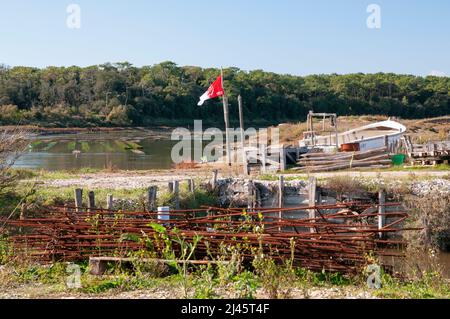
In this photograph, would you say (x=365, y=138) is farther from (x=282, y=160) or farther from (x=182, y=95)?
(x=182, y=95)

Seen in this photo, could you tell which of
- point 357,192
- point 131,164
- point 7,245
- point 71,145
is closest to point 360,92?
point 71,145

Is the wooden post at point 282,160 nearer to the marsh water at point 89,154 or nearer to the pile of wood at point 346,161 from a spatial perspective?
the pile of wood at point 346,161

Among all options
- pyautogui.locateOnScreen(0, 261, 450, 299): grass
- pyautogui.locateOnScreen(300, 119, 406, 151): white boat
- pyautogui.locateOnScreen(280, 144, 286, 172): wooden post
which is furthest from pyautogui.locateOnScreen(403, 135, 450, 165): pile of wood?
pyautogui.locateOnScreen(0, 261, 450, 299): grass

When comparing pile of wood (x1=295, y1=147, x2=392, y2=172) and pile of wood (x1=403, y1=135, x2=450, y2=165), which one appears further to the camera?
pile of wood (x1=295, y1=147, x2=392, y2=172)

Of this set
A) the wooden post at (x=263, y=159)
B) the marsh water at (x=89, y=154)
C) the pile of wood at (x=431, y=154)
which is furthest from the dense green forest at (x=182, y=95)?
the pile of wood at (x=431, y=154)

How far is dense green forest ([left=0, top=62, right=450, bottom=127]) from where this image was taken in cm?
9838

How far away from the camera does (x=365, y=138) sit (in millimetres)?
38438

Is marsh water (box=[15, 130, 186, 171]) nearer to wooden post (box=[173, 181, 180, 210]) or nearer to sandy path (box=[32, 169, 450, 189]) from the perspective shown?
sandy path (box=[32, 169, 450, 189])

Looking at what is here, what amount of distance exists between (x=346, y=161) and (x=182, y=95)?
87.0 meters

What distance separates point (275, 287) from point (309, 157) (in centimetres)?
2525

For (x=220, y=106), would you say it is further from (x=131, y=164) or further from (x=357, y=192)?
(x=357, y=192)

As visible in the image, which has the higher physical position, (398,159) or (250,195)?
(398,159)

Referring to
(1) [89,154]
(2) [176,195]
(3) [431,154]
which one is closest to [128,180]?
(2) [176,195]

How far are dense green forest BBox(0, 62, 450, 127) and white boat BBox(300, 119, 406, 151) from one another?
167ft
